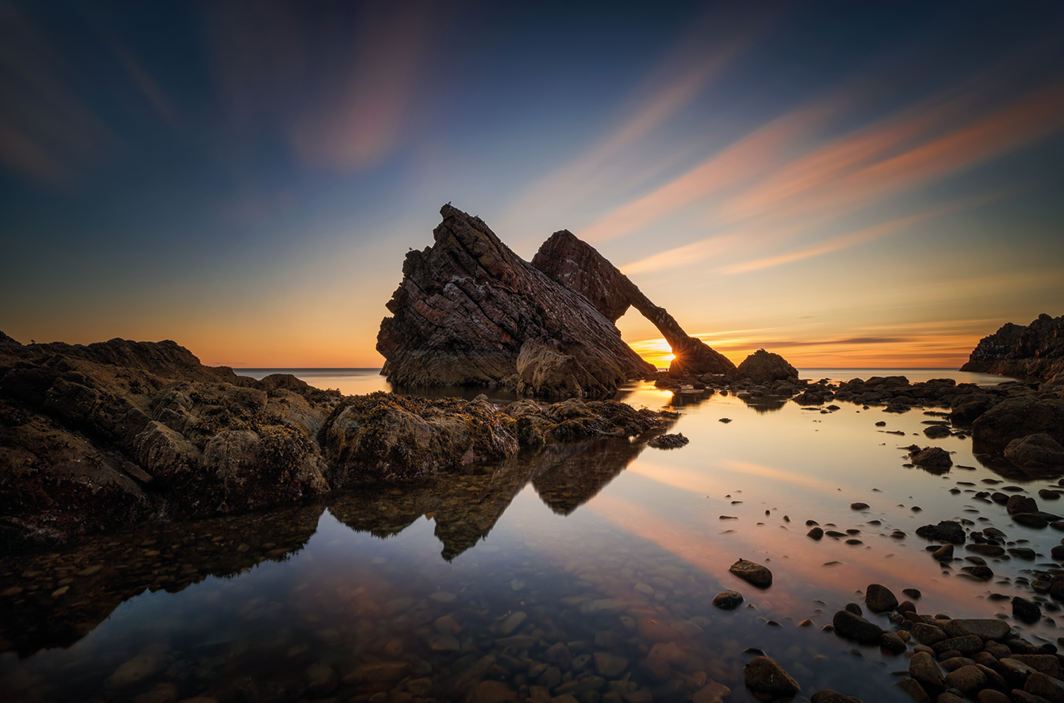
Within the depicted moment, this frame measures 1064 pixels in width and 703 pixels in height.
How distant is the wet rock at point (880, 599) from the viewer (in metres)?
4.91

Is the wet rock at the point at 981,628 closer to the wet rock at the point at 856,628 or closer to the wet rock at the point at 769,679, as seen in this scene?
the wet rock at the point at 856,628

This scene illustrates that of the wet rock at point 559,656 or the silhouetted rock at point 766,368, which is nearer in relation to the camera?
the wet rock at point 559,656

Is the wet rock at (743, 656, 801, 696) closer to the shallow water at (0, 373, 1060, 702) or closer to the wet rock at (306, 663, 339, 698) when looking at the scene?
the shallow water at (0, 373, 1060, 702)

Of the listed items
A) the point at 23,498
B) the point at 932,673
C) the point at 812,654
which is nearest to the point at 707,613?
the point at 812,654

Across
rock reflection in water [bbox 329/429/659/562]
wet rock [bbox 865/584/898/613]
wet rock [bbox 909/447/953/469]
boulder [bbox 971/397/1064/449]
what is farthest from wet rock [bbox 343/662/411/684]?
boulder [bbox 971/397/1064/449]

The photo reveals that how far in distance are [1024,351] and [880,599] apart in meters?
103

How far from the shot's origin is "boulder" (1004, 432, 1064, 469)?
38.3 ft

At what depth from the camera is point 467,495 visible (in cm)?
930

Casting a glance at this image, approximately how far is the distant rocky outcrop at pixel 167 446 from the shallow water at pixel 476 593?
69 cm

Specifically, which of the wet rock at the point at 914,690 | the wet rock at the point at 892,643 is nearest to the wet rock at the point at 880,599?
the wet rock at the point at 892,643

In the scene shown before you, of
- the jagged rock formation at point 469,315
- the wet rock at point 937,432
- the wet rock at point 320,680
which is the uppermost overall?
the jagged rock formation at point 469,315

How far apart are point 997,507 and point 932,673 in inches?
299

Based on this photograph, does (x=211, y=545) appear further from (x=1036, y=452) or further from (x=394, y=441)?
(x=1036, y=452)

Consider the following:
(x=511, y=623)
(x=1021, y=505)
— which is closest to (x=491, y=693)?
(x=511, y=623)
